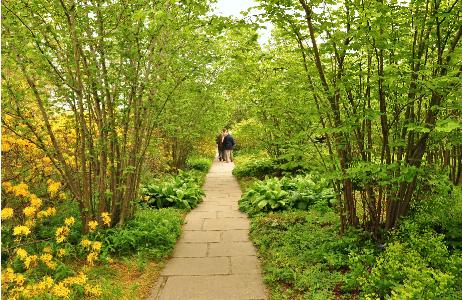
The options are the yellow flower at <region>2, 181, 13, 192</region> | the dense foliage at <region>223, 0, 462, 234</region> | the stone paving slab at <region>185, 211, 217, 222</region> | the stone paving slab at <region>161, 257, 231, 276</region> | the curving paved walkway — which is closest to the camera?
the dense foliage at <region>223, 0, 462, 234</region>

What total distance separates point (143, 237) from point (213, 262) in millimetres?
1141

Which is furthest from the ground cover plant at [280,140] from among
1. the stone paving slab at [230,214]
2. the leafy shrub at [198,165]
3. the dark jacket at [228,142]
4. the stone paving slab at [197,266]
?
the dark jacket at [228,142]

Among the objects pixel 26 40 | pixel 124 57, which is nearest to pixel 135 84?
pixel 124 57

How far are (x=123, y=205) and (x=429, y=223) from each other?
13.6ft

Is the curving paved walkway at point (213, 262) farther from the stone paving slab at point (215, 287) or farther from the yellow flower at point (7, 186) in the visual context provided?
the yellow flower at point (7, 186)

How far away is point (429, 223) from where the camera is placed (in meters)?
4.53

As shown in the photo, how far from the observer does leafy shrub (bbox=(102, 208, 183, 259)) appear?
16.6 feet

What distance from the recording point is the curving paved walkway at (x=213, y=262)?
13.1 feet

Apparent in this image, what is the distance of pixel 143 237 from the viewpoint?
537 cm

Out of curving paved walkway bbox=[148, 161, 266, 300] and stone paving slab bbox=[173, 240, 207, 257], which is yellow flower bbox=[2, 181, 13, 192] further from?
stone paving slab bbox=[173, 240, 207, 257]

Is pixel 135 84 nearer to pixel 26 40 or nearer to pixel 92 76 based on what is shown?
pixel 92 76

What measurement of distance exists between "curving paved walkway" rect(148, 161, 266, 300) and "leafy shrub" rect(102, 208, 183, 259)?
→ 181mm

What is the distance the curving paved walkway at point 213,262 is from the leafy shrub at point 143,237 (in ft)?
0.59

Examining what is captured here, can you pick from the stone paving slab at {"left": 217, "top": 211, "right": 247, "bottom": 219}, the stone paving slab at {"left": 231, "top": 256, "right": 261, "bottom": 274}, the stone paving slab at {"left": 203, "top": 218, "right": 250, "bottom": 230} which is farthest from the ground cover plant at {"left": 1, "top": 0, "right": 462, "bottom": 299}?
the stone paving slab at {"left": 217, "top": 211, "right": 247, "bottom": 219}
